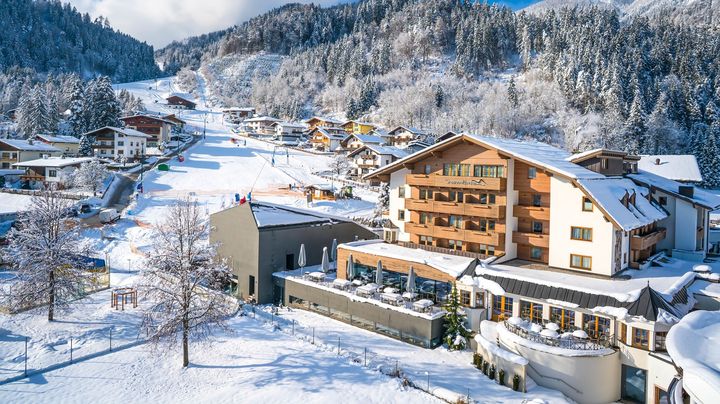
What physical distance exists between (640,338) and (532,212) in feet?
30.6

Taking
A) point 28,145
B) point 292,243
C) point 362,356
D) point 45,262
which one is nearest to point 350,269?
point 292,243

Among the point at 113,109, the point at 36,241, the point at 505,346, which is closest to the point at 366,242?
the point at 505,346

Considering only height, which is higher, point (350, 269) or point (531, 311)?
point (350, 269)

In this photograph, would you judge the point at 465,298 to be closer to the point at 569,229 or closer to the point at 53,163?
the point at 569,229

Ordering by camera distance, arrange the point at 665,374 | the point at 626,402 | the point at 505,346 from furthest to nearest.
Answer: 1. the point at 505,346
2. the point at 626,402
3. the point at 665,374

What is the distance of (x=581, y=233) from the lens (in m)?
24.7

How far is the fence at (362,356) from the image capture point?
61.6ft

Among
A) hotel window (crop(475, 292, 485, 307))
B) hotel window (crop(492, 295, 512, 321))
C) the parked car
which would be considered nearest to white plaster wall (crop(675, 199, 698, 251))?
hotel window (crop(492, 295, 512, 321))

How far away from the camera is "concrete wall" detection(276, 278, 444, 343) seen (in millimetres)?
23547

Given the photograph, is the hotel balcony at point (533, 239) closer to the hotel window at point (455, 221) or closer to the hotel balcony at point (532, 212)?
the hotel balcony at point (532, 212)

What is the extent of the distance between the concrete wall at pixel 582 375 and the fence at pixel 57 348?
19.0 meters

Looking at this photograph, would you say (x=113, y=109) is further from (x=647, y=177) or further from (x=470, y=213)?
(x=647, y=177)

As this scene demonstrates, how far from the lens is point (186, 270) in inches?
840

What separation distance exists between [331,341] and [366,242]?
9.68m
